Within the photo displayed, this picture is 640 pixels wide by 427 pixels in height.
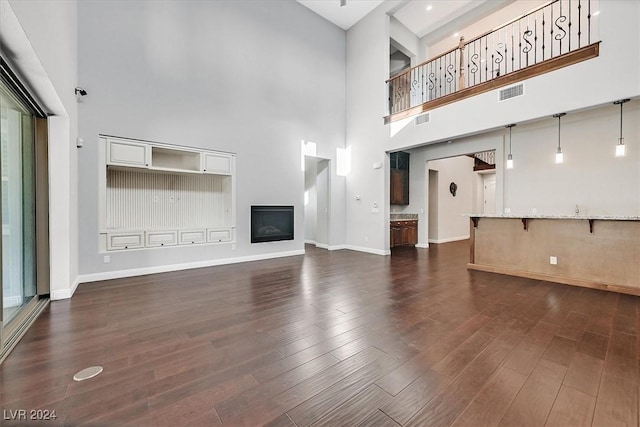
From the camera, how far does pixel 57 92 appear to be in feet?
9.00

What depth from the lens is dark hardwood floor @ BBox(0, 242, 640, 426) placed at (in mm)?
1413

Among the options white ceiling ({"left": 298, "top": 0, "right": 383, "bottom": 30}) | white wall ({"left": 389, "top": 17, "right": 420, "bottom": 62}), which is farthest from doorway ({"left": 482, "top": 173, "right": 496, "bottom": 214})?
white ceiling ({"left": 298, "top": 0, "right": 383, "bottom": 30})

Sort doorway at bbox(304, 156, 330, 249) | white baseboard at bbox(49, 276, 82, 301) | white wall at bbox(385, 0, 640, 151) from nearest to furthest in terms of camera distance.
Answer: white baseboard at bbox(49, 276, 82, 301), white wall at bbox(385, 0, 640, 151), doorway at bbox(304, 156, 330, 249)

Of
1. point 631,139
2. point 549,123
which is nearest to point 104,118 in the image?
point 549,123

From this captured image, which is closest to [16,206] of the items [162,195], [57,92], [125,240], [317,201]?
[57,92]

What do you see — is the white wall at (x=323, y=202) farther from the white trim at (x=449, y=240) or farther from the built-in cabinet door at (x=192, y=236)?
the white trim at (x=449, y=240)

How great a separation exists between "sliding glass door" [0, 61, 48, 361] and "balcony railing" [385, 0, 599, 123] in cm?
618

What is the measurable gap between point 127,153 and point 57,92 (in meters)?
1.66

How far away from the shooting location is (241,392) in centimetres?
156

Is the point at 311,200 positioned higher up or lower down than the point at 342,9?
lower down

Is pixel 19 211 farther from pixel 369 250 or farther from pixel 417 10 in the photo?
pixel 417 10

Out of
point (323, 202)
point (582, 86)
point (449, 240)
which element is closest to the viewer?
point (582, 86)

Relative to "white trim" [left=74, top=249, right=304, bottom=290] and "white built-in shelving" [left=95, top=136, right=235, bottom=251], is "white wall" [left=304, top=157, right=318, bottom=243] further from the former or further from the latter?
"white built-in shelving" [left=95, top=136, right=235, bottom=251]

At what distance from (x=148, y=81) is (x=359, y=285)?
4.92 m
